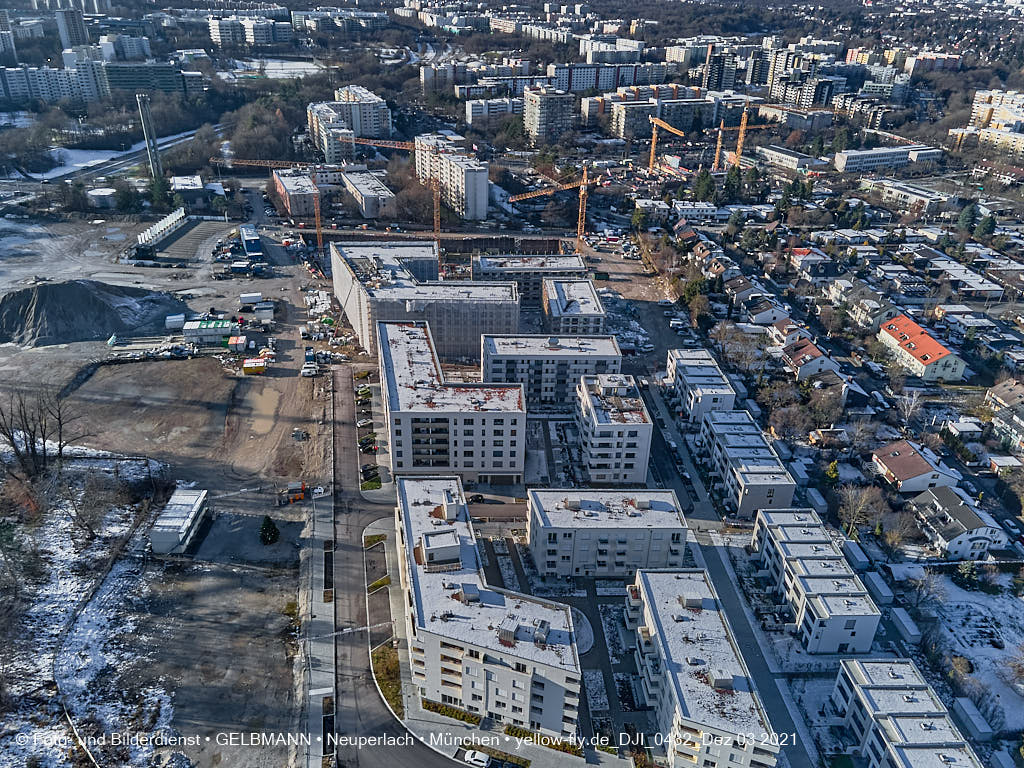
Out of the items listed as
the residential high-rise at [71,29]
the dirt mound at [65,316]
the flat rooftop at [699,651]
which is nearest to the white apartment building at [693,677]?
the flat rooftop at [699,651]

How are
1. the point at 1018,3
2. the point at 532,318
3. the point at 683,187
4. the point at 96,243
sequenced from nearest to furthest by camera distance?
the point at 532,318 → the point at 96,243 → the point at 683,187 → the point at 1018,3

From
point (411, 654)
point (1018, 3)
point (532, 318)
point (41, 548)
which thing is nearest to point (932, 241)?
point (532, 318)

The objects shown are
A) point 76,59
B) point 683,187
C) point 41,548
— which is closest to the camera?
point 41,548

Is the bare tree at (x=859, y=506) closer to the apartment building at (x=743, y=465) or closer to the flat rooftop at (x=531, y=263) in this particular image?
the apartment building at (x=743, y=465)

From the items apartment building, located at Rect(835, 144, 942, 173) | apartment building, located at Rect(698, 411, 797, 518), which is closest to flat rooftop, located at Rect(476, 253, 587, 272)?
apartment building, located at Rect(698, 411, 797, 518)

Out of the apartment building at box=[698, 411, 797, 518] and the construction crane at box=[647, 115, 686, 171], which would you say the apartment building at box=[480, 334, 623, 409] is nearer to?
the apartment building at box=[698, 411, 797, 518]

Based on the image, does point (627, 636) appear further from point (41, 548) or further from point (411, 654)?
point (41, 548)

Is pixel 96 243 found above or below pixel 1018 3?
below
